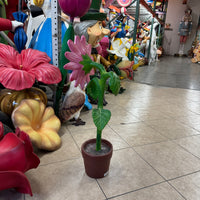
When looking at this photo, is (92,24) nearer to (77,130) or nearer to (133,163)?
(77,130)

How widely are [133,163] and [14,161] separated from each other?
580 mm

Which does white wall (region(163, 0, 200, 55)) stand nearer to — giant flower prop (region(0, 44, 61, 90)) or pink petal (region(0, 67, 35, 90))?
giant flower prop (region(0, 44, 61, 90))

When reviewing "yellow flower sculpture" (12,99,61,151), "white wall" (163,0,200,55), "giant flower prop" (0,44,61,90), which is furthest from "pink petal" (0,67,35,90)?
"white wall" (163,0,200,55)

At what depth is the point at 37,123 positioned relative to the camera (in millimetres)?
1087

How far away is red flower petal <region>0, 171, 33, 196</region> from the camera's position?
631 mm

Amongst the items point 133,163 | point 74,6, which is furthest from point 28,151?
point 74,6

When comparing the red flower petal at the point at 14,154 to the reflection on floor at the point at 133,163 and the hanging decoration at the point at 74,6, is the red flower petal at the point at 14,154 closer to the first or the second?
the reflection on floor at the point at 133,163

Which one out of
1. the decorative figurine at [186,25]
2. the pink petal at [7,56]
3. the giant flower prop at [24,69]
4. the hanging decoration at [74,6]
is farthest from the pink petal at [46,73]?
the decorative figurine at [186,25]

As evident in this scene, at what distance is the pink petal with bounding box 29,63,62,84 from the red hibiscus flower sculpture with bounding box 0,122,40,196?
375mm

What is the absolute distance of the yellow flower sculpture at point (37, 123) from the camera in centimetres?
95

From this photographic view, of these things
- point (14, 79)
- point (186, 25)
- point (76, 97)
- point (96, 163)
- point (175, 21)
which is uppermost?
point (175, 21)

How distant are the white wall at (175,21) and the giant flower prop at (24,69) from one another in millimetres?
8708

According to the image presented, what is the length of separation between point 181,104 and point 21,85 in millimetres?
1692

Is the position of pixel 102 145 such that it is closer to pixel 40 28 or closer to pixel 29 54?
pixel 29 54
